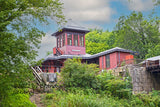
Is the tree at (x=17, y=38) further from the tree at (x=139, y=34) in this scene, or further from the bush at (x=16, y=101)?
the tree at (x=139, y=34)

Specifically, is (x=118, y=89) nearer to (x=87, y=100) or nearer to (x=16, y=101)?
(x=87, y=100)

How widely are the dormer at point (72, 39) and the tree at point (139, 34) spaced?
13056mm

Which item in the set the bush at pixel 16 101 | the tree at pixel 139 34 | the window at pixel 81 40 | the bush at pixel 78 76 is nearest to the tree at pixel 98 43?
the tree at pixel 139 34

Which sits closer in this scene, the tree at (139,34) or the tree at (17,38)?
the tree at (17,38)

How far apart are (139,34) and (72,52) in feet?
54.6

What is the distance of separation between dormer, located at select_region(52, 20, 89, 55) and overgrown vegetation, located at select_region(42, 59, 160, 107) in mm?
11337

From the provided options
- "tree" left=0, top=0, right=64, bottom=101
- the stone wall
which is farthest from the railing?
"tree" left=0, top=0, right=64, bottom=101

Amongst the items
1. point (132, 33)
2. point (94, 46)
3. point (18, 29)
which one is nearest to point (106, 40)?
point (94, 46)

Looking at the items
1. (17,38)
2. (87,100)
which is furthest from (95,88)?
(17,38)

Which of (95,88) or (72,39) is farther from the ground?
(72,39)

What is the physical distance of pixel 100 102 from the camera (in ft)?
52.6

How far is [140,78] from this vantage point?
962 inches

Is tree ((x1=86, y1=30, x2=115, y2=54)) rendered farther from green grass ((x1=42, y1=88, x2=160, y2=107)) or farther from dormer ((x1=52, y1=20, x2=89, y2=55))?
green grass ((x1=42, y1=88, x2=160, y2=107))

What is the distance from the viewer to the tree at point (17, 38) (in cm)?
1106
